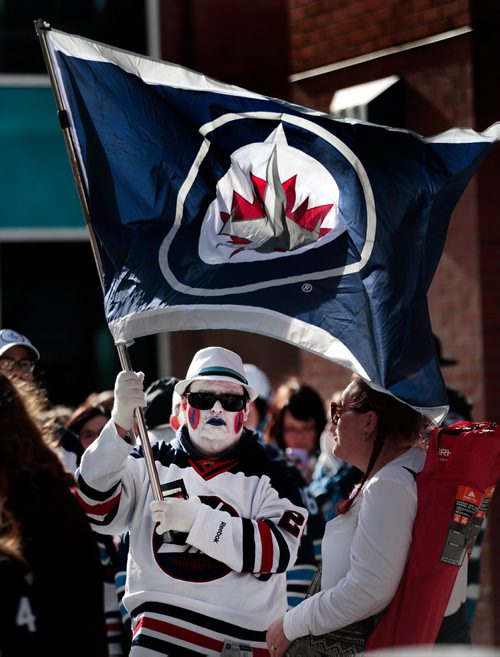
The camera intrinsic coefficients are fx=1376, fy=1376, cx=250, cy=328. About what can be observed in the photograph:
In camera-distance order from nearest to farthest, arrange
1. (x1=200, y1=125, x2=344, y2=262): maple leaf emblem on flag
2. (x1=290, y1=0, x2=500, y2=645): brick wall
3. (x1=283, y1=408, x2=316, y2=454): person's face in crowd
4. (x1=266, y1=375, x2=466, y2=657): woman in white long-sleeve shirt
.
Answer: (x1=266, y1=375, x2=466, y2=657): woman in white long-sleeve shirt
(x1=200, y1=125, x2=344, y2=262): maple leaf emblem on flag
(x1=283, y1=408, x2=316, y2=454): person's face in crowd
(x1=290, y1=0, x2=500, y2=645): brick wall

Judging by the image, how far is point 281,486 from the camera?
5.62 meters

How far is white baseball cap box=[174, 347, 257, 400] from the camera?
18.9ft

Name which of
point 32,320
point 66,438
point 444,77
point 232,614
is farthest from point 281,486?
point 32,320

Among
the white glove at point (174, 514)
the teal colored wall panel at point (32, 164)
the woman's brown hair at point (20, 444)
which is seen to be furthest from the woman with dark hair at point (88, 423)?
the teal colored wall panel at point (32, 164)

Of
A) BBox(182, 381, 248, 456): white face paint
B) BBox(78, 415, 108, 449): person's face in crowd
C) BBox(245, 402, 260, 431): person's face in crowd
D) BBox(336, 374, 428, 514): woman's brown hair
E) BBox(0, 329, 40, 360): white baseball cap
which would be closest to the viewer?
BBox(336, 374, 428, 514): woman's brown hair

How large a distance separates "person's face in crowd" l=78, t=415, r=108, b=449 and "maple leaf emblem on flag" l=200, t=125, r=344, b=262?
2.18 metres

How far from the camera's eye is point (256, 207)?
5.66 metres

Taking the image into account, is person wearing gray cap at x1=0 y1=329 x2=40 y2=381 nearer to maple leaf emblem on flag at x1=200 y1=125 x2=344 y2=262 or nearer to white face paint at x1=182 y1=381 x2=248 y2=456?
white face paint at x1=182 y1=381 x2=248 y2=456

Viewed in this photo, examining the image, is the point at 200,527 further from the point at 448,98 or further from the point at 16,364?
the point at 448,98

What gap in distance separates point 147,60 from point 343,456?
1936 millimetres

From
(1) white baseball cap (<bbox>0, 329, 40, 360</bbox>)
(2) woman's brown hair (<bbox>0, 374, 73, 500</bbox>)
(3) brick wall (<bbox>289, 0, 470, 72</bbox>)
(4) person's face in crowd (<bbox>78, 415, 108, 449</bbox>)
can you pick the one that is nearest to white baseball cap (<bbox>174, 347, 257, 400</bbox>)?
(1) white baseball cap (<bbox>0, 329, 40, 360</bbox>)

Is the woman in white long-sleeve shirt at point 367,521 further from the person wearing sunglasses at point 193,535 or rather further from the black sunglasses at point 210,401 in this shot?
the black sunglasses at point 210,401

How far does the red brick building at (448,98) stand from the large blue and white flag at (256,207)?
4.07 meters

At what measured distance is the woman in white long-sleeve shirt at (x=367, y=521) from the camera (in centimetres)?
462
